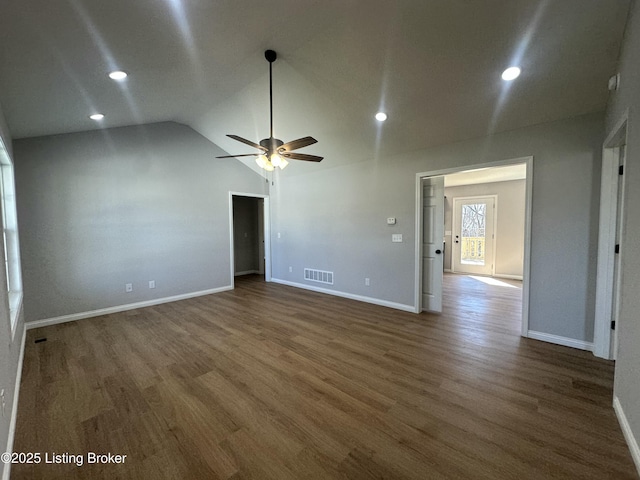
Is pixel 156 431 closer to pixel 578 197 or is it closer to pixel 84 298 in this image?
pixel 84 298

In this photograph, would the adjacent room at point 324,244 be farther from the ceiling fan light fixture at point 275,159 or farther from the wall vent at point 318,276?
the wall vent at point 318,276

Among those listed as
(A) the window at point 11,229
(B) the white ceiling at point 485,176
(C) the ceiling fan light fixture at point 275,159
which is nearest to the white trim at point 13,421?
(A) the window at point 11,229

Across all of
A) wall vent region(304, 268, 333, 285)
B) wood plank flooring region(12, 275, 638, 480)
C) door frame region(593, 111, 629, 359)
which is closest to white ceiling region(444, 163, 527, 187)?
door frame region(593, 111, 629, 359)

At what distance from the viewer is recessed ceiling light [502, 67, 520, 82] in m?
2.39

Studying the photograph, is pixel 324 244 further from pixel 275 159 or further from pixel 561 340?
pixel 561 340

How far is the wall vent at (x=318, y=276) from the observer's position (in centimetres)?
534

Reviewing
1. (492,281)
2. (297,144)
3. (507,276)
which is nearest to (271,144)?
(297,144)

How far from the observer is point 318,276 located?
5.54 m

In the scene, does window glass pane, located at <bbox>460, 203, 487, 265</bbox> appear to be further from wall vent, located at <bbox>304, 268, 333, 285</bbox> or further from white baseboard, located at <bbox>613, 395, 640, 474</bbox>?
white baseboard, located at <bbox>613, 395, 640, 474</bbox>

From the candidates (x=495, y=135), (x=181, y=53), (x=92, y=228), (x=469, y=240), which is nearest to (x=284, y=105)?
(x=181, y=53)

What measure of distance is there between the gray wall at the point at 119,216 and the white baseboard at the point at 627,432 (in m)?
5.59

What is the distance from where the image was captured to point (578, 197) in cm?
284

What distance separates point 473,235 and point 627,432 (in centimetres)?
657

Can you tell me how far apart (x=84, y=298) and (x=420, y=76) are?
17.7 ft
